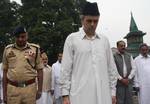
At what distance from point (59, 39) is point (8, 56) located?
119 feet

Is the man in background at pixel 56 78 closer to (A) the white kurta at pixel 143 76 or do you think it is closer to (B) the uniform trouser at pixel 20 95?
(A) the white kurta at pixel 143 76

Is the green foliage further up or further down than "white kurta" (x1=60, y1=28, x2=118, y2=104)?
further up

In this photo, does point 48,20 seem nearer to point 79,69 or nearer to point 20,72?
point 20,72

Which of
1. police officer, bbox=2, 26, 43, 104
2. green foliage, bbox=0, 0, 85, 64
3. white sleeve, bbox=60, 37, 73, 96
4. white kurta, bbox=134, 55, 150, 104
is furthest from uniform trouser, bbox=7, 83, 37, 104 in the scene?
green foliage, bbox=0, 0, 85, 64

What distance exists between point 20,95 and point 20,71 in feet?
1.31

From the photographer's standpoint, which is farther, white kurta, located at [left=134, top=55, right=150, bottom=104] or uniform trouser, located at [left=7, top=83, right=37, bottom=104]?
white kurta, located at [left=134, top=55, right=150, bottom=104]

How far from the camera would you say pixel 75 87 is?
20.6 ft

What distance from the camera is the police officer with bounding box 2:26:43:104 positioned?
26.1 ft

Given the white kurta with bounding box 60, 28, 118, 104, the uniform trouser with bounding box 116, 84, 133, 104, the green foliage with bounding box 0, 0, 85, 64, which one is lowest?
the uniform trouser with bounding box 116, 84, 133, 104

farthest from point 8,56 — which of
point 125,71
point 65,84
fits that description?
point 125,71

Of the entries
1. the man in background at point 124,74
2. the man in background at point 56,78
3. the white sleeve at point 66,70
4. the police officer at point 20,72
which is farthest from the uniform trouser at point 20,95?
the man in background at point 56,78

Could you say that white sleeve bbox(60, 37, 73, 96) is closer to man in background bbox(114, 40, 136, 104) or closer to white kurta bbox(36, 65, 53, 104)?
man in background bbox(114, 40, 136, 104)

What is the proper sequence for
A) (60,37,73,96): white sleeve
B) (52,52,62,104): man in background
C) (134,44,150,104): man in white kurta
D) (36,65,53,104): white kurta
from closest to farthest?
(60,37,73,96): white sleeve < (134,44,150,104): man in white kurta < (36,65,53,104): white kurta < (52,52,62,104): man in background

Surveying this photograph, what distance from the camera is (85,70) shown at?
6.28 m
